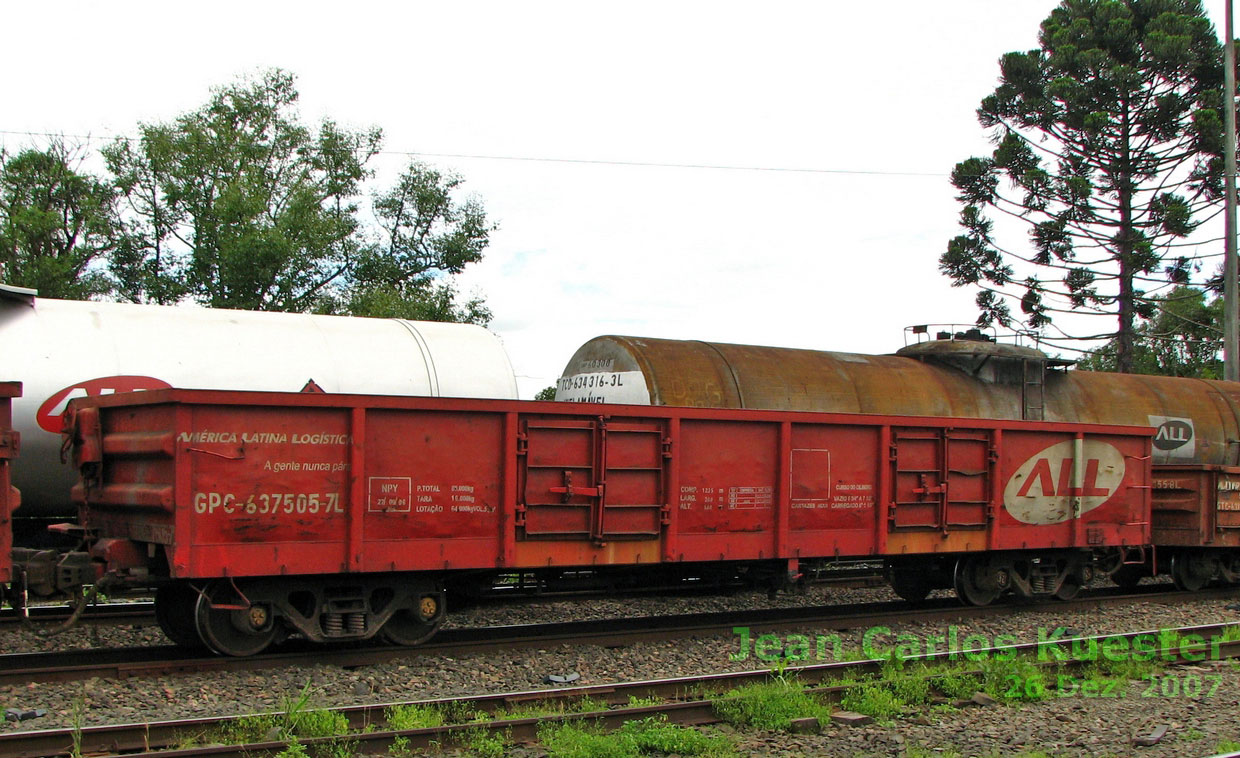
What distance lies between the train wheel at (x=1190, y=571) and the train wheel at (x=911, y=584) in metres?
4.80

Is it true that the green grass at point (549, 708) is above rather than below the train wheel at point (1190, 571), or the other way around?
below

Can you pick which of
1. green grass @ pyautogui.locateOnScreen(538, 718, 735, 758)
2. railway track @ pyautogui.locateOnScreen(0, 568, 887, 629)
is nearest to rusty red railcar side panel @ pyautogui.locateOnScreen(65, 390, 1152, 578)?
railway track @ pyautogui.locateOnScreen(0, 568, 887, 629)

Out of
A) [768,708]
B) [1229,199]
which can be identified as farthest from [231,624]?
[1229,199]

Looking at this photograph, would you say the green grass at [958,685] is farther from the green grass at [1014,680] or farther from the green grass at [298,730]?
the green grass at [298,730]

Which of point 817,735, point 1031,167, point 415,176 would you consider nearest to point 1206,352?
point 1031,167

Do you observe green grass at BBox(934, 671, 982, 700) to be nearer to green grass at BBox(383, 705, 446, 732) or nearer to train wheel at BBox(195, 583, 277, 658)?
green grass at BBox(383, 705, 446, 732)

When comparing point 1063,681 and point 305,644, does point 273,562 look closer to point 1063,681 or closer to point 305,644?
point 305,644

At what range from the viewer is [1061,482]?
1275 cm

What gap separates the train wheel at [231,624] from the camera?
8570 millimetres

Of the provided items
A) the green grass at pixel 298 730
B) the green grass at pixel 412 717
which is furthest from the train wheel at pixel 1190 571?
the green grass at pixel 298 730

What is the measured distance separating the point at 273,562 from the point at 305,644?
160 centimetres

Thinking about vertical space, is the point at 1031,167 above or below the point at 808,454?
above

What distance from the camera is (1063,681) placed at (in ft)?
29.7

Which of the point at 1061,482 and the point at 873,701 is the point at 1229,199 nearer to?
the point at 1061,482
